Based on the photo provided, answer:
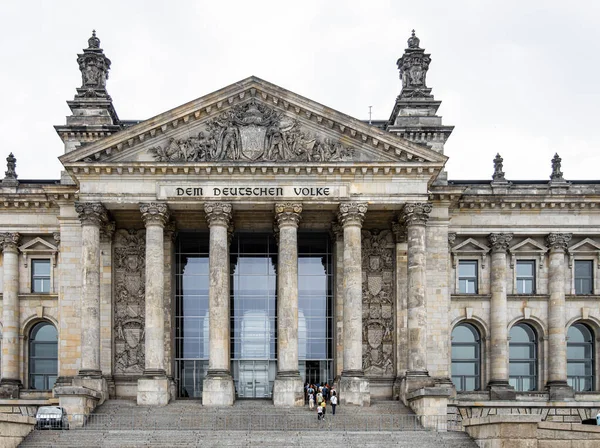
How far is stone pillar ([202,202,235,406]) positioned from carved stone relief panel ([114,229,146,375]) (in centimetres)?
609

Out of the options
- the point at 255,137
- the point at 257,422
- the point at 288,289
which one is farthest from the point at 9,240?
the point at 257,422

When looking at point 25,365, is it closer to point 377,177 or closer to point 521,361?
point 377,177

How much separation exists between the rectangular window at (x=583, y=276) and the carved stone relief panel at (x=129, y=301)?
2768 centimetres

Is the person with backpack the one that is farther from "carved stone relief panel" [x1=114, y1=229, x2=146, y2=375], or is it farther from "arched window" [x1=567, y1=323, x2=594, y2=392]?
"arched window" [x1=567, y1=323, x2=594, y2=392]

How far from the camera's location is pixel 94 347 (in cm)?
5419

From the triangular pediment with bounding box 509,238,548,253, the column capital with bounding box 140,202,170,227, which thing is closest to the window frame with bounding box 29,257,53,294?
the column capital with bounding box 140,202,170,227

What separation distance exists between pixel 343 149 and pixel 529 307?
54.8ft

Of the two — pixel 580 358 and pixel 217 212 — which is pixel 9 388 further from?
pixel 580 358

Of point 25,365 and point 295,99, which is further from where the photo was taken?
point 25,365

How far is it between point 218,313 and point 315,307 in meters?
8.90

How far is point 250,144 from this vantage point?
182 ft

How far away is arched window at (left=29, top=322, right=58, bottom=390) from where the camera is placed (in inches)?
2411

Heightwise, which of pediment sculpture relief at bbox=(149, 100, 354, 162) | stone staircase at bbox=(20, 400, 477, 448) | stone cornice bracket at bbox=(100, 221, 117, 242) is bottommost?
stone staircase at bbox=(20, 400, 477, 448)

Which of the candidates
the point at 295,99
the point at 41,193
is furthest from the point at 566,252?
the point at 41,193
